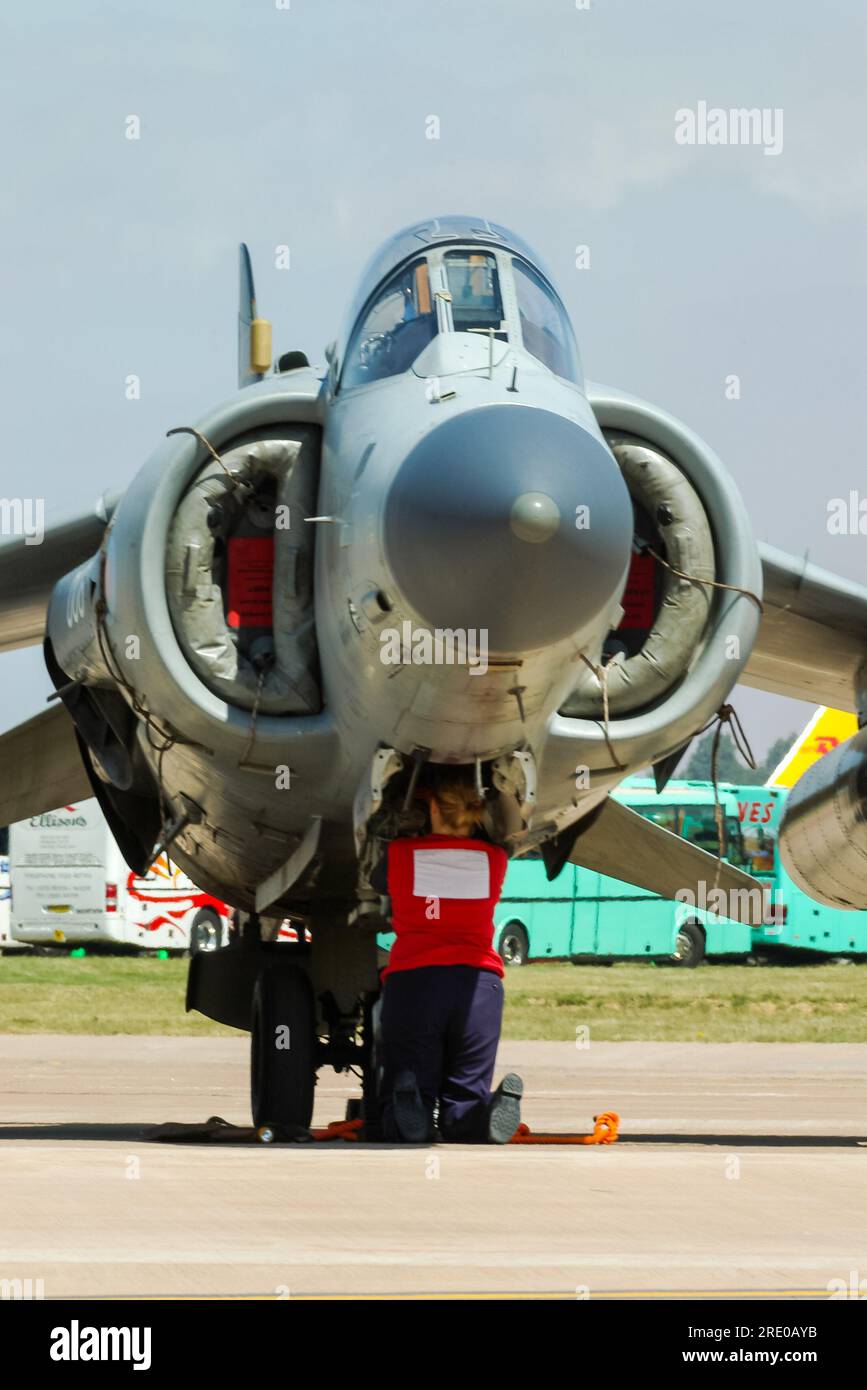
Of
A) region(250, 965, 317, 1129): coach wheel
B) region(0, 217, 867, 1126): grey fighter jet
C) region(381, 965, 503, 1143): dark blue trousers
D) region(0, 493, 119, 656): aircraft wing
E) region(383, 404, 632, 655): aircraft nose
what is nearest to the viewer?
region(383, 404, 632, 655): aircraft nose

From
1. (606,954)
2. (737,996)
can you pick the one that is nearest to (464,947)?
(737,996)

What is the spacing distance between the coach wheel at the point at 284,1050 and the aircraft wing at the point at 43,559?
227 cm

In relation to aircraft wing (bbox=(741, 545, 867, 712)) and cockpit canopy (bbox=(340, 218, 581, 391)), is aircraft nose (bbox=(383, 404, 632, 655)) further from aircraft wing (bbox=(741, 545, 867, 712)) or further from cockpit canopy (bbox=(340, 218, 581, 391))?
aircraft wing (bbox=(741, 545, 867, 712))

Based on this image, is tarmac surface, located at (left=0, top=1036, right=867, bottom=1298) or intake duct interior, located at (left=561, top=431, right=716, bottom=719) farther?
intake duct interior, located at (left=561, top=431, right=716, bottom=719)

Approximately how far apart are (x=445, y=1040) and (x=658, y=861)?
13.8ft

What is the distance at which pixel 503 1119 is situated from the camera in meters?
7.55

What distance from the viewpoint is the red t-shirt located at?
7.54 meters

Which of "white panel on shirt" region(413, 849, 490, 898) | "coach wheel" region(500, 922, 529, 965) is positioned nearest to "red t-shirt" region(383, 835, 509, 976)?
"white panel on shirt" region(413, 849, 490, 898)

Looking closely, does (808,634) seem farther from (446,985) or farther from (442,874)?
(446,985)

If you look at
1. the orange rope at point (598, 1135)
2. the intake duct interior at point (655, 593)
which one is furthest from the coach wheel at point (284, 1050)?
the intake duct interior at point (655, 593)

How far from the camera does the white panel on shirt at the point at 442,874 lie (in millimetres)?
7523

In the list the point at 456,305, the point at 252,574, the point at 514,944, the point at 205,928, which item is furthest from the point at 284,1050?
the point at 205,928

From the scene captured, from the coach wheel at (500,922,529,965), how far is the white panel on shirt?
27582mm

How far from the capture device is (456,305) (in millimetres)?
7430
